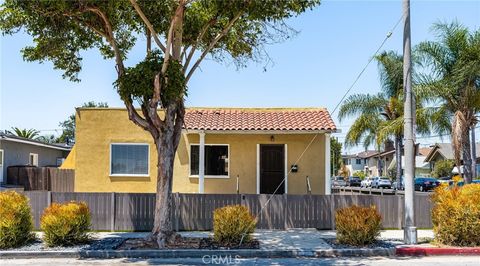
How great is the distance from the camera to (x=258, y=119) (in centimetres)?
1827

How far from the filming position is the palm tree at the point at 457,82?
56.9 ft

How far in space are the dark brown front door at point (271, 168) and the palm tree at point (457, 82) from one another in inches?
220

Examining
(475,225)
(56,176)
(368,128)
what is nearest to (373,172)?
(368,128)

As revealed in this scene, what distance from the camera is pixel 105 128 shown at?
59.5 feet

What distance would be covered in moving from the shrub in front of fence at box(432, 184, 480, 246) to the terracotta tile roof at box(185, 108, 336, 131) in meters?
5.67

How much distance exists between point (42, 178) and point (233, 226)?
14290mm

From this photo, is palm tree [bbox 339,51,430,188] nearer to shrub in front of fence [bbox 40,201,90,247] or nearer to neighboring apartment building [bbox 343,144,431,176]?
shrub in front of fence [bbox 40,201,90,247]

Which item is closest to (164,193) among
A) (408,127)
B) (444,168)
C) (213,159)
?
(408,127)

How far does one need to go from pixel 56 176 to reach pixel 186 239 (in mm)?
12082

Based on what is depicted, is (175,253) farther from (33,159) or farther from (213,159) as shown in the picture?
(33,159)

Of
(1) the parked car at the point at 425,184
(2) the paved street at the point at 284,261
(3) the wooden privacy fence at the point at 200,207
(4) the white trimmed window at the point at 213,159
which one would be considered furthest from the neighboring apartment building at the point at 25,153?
(1) the parked car at the point at 425,184

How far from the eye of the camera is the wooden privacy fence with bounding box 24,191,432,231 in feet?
47.3

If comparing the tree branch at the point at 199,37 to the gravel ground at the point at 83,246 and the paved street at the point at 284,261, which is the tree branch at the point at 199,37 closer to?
the gravel ground at the point at 83,246

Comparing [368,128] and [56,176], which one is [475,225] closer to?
[56,176]
